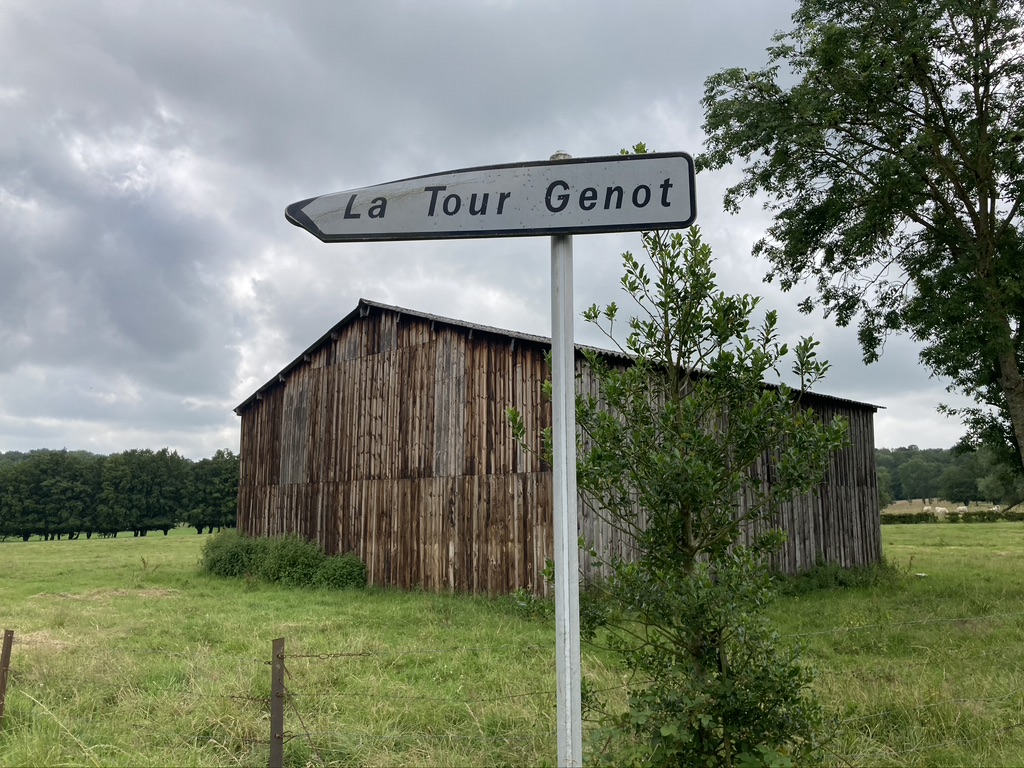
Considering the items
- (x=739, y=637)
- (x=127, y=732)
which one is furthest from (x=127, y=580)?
(x=739, y=637)

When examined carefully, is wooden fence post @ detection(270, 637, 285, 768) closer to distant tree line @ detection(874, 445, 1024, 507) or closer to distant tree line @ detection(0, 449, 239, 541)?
distant tree line @ detection(874, 445, 1024, 507)

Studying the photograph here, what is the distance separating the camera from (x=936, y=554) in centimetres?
3191

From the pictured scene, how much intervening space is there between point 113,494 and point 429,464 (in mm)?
66064

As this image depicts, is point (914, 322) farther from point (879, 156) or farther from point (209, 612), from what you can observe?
point (209, 612)

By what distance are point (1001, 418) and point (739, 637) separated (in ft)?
59.7

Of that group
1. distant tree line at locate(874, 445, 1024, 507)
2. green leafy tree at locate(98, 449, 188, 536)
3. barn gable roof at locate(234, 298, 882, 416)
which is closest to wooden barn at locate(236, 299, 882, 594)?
barn gable roof at locate(234, 298, 882, 416)

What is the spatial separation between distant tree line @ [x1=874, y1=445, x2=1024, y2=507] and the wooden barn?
38.1 metres

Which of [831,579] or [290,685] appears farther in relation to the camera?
[831,579]

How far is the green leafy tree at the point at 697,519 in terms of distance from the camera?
4062 millimetres

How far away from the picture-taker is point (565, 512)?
2.95 m

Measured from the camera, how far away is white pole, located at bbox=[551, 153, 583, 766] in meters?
2.84

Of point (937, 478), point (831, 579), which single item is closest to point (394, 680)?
point (831, 579)

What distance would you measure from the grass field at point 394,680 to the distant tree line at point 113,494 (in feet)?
206

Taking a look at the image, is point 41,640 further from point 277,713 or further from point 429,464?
point 429,464
